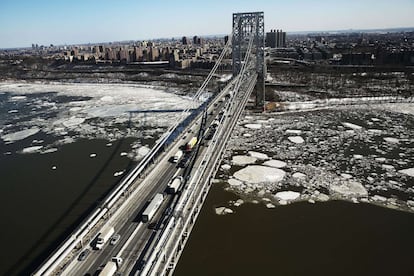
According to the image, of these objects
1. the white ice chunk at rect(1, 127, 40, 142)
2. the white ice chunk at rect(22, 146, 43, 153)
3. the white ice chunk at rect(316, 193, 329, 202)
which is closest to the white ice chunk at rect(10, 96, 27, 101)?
the white ice chunk at rect(1, 127, 40, 142)

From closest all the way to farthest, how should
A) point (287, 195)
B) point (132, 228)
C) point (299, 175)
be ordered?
point (132, 228)
point (287, 195)
point (299, 175)

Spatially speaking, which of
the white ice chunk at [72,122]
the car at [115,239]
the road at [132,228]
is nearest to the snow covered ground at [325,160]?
the road at [132,228]

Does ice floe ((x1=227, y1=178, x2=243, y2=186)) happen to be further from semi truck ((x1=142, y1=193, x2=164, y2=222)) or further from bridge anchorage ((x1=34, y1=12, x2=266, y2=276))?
semi truck ((x1=142, y1=193, x2=164, y2=222))

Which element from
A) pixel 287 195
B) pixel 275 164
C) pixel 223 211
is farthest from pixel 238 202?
pixel 275 164

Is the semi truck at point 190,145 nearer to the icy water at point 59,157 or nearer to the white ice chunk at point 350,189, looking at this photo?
the icy water at point 59,157

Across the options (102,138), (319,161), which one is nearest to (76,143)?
(102,138)

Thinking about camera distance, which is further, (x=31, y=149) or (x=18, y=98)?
(x=18, y=98)

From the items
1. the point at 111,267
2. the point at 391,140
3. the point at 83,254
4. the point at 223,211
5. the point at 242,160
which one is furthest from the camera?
the point at 391,140

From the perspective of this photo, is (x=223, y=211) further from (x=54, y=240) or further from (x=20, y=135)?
(x=20, y=135)

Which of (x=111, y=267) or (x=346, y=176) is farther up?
(x=111, y=267)
